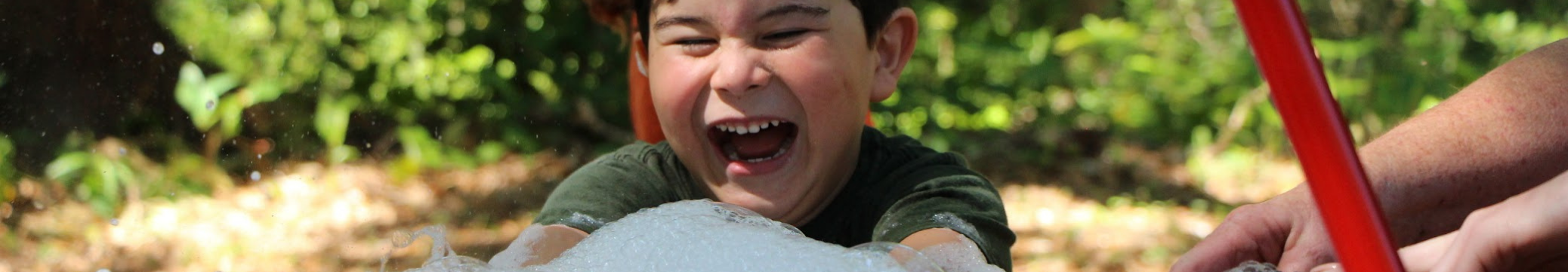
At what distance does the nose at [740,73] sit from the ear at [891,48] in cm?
17

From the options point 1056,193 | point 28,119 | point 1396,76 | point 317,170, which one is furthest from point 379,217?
point 1396,76

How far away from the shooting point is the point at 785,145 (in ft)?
4.84

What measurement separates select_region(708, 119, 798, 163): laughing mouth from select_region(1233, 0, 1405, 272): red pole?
62cm

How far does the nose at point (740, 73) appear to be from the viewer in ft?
4.58

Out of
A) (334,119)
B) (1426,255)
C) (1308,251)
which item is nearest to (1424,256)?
(1426,255)

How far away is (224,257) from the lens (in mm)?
2973

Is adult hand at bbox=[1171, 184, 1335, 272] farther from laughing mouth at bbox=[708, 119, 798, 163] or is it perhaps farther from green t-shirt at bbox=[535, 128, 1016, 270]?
laughing mouth at bbox=[708, 119, 798, 163]

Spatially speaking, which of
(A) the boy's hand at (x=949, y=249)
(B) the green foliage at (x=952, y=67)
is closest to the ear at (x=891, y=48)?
(A) the boy's hand at (x=949, y=249)

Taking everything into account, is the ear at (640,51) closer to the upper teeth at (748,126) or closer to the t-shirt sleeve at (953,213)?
the upper teeth at (748,126)

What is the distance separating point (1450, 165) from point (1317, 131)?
1.77 feet

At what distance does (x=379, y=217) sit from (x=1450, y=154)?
2.68m

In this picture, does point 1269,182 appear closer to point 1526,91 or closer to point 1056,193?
point 1056,193

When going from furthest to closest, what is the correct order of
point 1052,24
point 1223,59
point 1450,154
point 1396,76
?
point 1052,24 → point 1223,59 → point 1396,76 → point 1450,154

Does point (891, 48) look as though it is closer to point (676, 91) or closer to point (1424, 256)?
point (676, 91)
